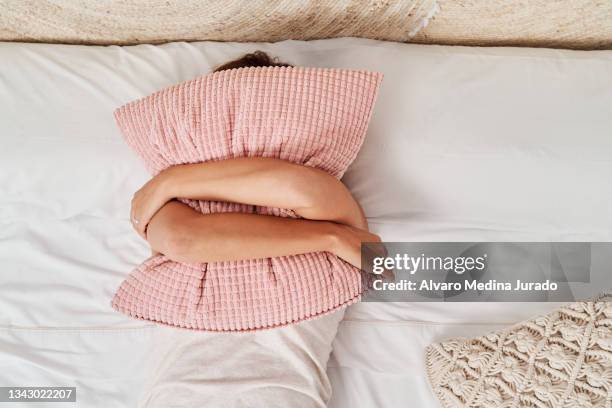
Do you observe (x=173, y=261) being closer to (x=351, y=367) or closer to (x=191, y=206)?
(x=191, y=206)

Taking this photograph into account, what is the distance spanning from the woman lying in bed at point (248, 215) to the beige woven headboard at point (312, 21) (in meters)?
0.40

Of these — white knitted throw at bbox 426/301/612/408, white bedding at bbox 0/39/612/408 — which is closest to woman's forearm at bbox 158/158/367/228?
white bedding at bbox 0/39/612/408

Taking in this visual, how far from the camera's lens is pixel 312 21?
118 centimetres

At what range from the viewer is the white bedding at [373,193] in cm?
108

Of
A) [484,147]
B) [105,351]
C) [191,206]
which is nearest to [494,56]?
[484,147]

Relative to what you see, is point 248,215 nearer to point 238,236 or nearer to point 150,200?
point 238,236

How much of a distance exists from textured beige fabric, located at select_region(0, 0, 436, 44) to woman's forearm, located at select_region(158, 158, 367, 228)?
0.40m

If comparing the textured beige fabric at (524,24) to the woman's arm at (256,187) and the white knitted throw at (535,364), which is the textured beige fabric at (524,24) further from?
the white knitted throw at (535,364)

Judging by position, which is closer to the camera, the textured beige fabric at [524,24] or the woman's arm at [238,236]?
the woman's arm at [238,236]

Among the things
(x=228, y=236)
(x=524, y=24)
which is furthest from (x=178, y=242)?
(x=524, y=24)

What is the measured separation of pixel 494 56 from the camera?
3.84 ft

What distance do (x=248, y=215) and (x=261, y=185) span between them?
0.21ft

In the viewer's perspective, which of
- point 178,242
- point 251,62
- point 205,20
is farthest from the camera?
point 205,20

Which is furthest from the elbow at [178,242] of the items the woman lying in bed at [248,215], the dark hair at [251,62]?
the dark hair at [251,62]
